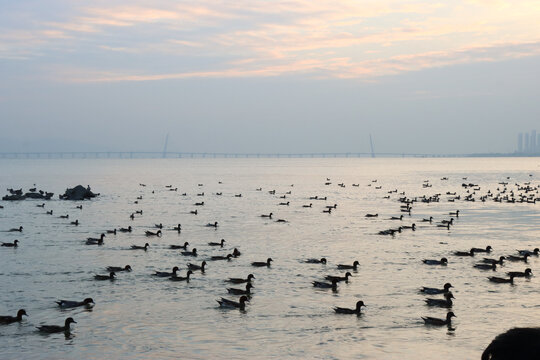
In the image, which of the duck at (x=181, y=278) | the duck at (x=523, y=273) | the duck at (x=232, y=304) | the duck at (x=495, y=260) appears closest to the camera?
the duck at (x=232, y=304)

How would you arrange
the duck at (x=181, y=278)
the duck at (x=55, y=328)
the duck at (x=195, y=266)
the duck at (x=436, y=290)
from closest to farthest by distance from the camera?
the duck at (x=55, y=328) → the duck at (x=436, y=290) → the duck at (x=181, y=278) → the duck at (x=195, y=266)

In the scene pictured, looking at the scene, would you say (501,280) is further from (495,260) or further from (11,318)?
(11,318)

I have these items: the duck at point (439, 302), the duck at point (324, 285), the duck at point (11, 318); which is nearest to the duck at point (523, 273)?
the duck at point (439, 302)

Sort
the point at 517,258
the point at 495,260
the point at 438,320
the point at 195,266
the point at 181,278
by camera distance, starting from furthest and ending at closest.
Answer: the point at 517,258, the point at 495,260, the point at 195,266, the point at 181,278, the point at 438,320

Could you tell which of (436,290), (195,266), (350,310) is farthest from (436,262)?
(195,266)

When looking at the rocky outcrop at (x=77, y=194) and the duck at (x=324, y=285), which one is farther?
the rocky outcrop at (x=77, y=194)

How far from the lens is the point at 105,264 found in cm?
3438

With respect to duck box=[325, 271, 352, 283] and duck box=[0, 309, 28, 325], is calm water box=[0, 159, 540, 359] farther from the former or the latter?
duck box=[325, 271, 352, 283]

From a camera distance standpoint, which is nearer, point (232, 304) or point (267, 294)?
point (232, 304)

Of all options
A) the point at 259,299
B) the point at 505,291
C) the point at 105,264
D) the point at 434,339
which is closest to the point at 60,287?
the point at 105,264

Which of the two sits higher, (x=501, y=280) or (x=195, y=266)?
(x=501, y=280)

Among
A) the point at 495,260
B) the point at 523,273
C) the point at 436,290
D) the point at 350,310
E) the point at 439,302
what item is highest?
the point at 495,260

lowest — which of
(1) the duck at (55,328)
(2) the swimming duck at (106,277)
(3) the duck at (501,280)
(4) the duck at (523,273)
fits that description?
(1) the duck at (55,328)

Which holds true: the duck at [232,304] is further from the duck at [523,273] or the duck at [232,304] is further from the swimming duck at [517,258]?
the swimming duck at [517,258]
